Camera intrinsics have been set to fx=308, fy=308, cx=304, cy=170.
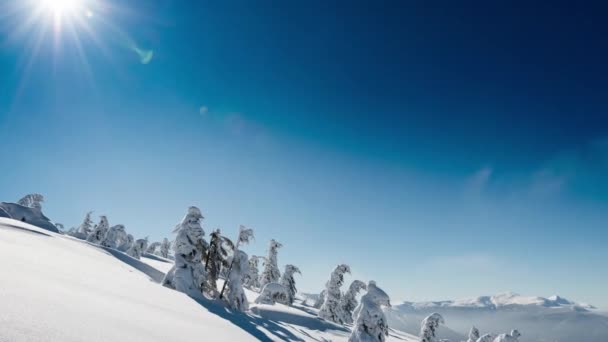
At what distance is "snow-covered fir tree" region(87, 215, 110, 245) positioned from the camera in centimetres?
4603

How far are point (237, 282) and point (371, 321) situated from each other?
10.8m

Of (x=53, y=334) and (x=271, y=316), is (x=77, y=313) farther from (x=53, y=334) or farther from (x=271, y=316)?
(x=271, y=316)

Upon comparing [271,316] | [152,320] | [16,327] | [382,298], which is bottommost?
[271,316]

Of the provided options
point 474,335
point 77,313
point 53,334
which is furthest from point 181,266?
point 474,335

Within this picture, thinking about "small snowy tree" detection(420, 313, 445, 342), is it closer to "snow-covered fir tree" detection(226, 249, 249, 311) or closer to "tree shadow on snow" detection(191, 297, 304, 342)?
"snow-covered fir tree" detection(226, 249, 249, 311)

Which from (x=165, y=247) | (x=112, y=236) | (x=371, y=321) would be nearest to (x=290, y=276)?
(x=112, y=236)

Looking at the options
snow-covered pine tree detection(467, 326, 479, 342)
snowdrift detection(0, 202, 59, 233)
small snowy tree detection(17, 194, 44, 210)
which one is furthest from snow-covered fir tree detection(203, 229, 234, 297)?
small snowy tree detection(17, 194, 44, 210)

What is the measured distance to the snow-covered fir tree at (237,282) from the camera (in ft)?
80.0

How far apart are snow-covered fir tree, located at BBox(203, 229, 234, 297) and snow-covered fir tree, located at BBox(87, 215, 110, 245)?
1189 inches

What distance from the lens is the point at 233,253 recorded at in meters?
25.8

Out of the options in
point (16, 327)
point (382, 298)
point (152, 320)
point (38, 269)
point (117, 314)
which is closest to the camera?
point (16, 327)

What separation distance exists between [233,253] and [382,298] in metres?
12.3

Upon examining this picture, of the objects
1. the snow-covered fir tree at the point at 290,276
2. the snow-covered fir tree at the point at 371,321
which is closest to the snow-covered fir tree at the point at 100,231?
the snow-covered fir tree at the point at 290,276

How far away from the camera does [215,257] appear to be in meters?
25.8
